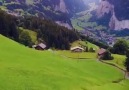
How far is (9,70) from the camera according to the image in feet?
152

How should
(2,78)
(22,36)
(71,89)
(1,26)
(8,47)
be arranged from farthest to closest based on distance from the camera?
1. (22,36)
2. (1,26)
3. (8,47)
4. (71,89)
5. (2,78)

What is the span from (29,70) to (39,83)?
6272 mm

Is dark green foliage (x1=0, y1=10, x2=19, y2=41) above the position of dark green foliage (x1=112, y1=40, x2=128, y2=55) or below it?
above

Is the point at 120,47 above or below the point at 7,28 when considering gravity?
below

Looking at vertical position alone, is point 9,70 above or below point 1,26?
below

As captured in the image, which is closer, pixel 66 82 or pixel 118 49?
pixel 66 82

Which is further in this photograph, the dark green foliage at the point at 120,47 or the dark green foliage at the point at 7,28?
the dark green foliage at the point at 120,47

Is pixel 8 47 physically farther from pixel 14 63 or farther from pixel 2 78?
pixel 2 78

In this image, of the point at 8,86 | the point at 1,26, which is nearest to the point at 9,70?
the point at 8,86

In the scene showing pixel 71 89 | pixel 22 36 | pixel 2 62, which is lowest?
pixel 71 89

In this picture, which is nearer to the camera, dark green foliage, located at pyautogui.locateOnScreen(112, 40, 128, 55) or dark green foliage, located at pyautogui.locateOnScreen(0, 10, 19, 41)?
dark green foliage, located at pyautogui.locateOnScreen(0, 10, 19, 41)

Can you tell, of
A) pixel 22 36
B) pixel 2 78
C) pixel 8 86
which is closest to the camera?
pixel 8 86

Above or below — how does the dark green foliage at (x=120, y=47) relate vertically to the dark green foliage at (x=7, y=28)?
below

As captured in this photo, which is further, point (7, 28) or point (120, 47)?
point (120, 47)
